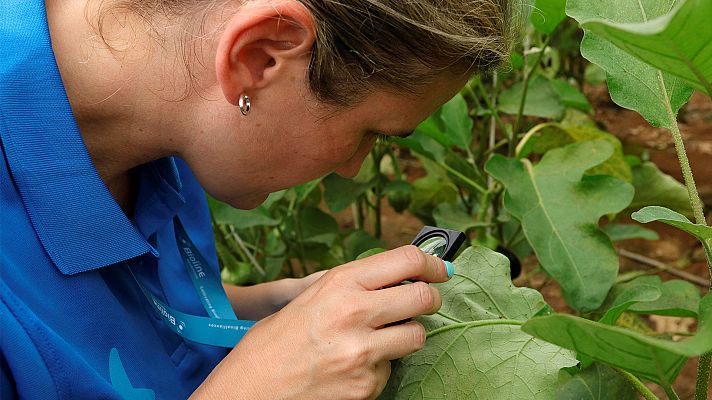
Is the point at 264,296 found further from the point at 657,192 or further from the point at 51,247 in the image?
the point at 657,192

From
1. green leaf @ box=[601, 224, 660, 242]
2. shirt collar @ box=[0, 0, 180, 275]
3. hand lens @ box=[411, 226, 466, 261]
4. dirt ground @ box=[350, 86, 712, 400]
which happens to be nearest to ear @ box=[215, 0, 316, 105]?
shirt collar @ box=[0, 0, 180, 275]

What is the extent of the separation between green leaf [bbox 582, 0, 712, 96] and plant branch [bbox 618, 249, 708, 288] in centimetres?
139

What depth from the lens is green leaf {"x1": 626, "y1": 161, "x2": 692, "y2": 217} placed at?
1669 mm

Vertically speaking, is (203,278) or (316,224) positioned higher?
(203,278)

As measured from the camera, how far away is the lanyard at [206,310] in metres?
1.15

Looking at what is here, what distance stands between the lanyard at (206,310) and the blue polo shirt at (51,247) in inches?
3.4

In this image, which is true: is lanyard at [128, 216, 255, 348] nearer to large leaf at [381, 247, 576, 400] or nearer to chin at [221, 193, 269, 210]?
chin at [221, 193, 269, 210]

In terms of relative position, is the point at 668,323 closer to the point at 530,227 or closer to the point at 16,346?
the point at 530,227

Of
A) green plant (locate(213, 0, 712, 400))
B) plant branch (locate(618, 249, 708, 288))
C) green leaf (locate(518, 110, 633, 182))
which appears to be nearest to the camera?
green plant (locate(213, 0, 712, 400))

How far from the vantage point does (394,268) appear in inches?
37.6

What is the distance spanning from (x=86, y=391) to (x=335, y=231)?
996 millimetres

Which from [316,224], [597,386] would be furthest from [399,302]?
[316,224]

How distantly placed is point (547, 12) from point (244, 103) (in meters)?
0.68

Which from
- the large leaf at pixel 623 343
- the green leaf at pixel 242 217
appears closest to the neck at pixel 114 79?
the large leaf at pixel 623 343
